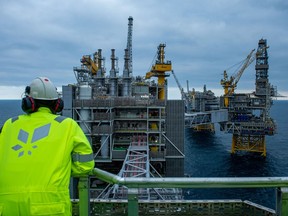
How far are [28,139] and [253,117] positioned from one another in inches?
2474

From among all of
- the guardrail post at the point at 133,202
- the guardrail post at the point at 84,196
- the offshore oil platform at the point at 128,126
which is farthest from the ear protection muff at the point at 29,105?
the offshore oil platform at the point at 128,126

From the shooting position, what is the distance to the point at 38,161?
3.08m

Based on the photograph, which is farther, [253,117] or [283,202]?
[253,117]

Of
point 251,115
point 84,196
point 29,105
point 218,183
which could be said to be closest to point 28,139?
point 29,105

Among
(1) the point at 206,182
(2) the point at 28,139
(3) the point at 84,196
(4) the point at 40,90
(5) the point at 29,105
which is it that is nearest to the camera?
(2) the point at 28,139

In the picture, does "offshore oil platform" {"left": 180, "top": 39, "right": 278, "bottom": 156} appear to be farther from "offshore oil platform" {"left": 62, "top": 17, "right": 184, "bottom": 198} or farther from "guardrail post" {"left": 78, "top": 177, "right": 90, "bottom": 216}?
"guardrail post" {"left": 78, "top": 177, "right": 90, "bottom": 216}

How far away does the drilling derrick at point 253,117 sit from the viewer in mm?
56750

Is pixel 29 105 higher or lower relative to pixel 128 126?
higher

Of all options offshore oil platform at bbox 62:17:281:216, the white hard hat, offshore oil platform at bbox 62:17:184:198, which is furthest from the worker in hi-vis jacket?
offshore oil platform at bbox 62:17:184:198

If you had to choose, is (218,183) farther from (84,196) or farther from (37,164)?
(37,164)

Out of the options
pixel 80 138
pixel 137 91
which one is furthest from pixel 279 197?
pixel 137 91

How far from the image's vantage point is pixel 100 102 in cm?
3362

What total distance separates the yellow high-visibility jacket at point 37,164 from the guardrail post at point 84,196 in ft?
3.36

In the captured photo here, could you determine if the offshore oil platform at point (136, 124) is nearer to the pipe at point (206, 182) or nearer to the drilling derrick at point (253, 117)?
the drilling derrick at point (253, 117)
